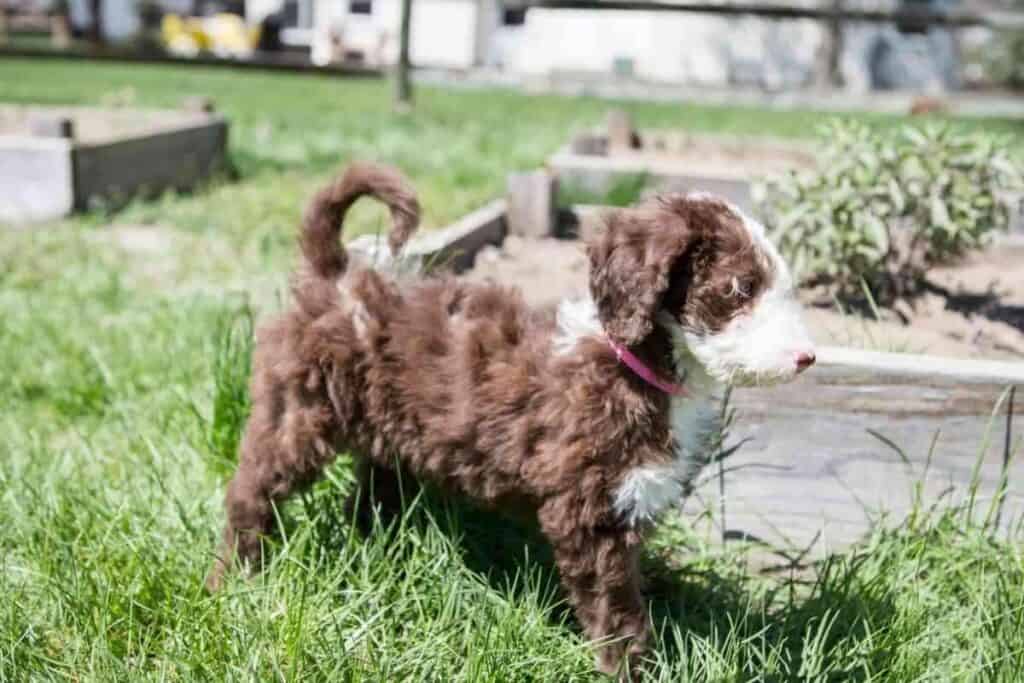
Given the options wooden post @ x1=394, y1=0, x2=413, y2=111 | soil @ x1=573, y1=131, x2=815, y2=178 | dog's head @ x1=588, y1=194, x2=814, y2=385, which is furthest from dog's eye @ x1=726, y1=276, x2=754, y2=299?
wooden post @ x1=394, y1=0, x2=413, y2=111

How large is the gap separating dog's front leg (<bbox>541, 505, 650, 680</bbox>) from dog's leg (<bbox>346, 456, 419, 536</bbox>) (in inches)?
27.4

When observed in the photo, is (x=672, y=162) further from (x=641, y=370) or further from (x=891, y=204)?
(x=641, y=370)

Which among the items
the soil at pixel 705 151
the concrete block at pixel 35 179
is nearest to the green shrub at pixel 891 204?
the soil at pixel 705 151

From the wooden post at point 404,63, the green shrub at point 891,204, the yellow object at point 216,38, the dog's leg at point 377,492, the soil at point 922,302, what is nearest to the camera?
the dog's leg at point 377,492

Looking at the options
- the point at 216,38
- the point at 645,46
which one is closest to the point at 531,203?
the point at 645,46

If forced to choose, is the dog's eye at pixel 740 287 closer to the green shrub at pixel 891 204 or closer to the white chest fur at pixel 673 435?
the white chest fur at pixel 673 435

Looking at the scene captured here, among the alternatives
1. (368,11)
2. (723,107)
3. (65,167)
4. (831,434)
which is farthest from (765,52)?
(831,434)

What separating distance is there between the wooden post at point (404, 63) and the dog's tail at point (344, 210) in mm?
11729

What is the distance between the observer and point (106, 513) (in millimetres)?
3223

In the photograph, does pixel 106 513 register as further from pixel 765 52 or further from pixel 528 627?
pixel 765 52

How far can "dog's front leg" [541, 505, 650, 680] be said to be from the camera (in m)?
2.67

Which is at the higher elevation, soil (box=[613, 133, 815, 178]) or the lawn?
soil (box=[613, 133, 815, 178])

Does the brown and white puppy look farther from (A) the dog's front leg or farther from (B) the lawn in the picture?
(B) the lawn

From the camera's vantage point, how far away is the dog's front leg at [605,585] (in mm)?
2670
